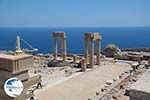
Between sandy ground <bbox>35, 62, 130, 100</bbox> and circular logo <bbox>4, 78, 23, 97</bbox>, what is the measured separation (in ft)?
28.9

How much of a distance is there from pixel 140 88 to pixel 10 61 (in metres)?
2.99

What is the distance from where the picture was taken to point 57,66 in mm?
25391

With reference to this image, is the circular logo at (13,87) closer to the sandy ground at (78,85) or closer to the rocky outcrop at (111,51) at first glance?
the sandy ground at (78,85)

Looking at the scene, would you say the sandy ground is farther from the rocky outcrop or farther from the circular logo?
the circular logo

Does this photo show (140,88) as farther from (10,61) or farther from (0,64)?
(0,64)

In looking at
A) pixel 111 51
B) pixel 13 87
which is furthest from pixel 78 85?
pixel 111 51

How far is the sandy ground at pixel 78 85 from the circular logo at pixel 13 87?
8812 mm

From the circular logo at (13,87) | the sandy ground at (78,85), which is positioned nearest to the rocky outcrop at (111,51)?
the sandy ground at (78,85)

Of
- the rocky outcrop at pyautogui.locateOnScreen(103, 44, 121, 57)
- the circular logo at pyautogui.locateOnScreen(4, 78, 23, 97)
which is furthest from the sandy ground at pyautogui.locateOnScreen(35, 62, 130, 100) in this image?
the circular logo at pyautogui.locateOnScreen(4, 78, 23, 97)

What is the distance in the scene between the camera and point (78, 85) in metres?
17.4

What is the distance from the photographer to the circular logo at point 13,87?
5.29 m

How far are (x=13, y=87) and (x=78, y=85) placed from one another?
12223mm

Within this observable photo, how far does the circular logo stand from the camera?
208 inches

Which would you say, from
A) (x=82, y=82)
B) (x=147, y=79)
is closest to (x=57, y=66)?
(x=82, y=82)
